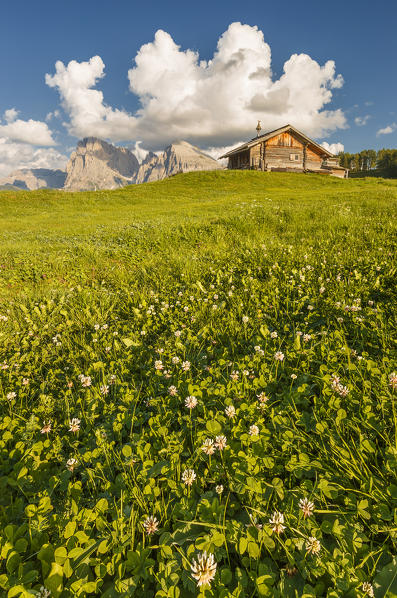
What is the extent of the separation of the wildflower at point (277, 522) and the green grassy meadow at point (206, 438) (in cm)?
1

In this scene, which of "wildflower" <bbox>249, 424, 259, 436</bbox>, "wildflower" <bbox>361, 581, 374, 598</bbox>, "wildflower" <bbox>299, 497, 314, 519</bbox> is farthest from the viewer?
"wildflower" <bbox>249, 424, 259, 436</bbox>

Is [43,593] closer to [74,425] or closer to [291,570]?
[74,425]

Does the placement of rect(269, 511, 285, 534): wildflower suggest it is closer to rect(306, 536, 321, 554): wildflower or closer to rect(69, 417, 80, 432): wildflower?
rect(306, 536, 321, 554): wildflower

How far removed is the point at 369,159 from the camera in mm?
126438

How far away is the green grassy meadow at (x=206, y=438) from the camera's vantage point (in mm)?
1627

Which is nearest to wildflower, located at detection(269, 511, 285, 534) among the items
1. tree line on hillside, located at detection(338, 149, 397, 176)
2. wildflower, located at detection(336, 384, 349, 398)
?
wildflower, located at detection(336, 384, 349, 398)

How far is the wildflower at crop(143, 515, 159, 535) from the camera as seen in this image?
1.78m

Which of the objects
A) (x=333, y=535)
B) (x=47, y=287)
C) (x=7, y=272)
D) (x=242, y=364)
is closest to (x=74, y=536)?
(x=333, y=535)

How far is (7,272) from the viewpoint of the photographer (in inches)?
305

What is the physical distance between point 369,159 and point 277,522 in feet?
522

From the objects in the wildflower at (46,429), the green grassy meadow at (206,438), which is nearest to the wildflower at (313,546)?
the green grassy meadow at (206,438)

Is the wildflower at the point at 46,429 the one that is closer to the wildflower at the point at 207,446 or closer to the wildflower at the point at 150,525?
the wildflower at the point at 150,525

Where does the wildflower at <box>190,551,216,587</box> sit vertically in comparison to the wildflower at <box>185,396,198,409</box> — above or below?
below

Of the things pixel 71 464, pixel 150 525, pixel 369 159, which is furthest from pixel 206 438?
pixel 369 159
